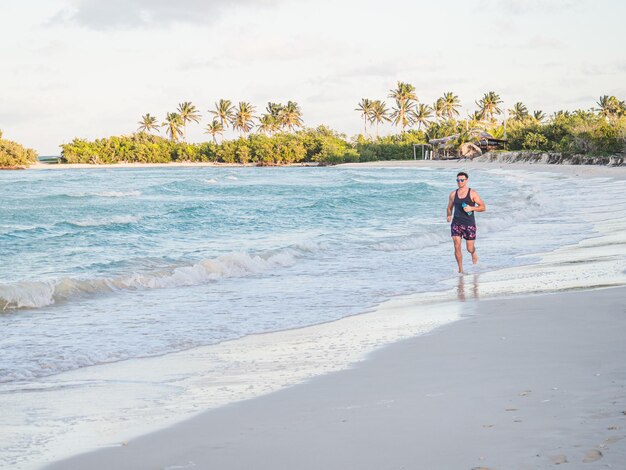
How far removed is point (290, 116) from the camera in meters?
156

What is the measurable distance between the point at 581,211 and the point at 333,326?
56.9 feet

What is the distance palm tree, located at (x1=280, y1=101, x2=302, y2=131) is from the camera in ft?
512

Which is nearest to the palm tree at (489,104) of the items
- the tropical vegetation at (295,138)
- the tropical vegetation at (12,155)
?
the tropical vegetation at (295,138)

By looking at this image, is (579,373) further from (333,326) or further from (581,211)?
(581,211)

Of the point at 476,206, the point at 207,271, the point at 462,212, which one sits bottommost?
the point at 207,271

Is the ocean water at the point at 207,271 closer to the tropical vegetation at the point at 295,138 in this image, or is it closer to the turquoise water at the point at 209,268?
the turquoise water at the point at 209,268

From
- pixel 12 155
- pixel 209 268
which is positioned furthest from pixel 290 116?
pixel 209 268

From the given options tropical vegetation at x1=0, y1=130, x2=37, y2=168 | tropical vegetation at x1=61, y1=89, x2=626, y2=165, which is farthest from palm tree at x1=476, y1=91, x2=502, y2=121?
tropical vegetation at x1=0, y1=130, x2=37, y2=168

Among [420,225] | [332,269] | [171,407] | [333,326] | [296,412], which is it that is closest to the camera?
[296,412]

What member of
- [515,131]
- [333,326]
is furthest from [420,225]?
[515,131]

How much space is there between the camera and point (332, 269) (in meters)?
14.1

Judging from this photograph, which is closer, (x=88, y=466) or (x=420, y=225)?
(x=88, y=466)

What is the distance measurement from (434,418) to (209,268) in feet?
32.6

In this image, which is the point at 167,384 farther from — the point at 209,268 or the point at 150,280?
the point at 209,268
